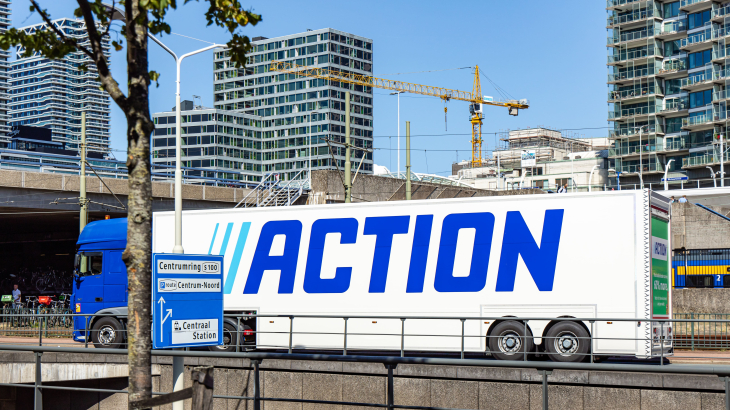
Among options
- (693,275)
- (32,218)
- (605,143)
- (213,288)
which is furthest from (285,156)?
(213,288)

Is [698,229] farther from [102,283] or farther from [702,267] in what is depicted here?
[102,283]

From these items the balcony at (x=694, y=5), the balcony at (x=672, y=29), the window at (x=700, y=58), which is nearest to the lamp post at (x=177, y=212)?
the window at (x=700, y=58)

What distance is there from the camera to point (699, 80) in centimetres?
9456

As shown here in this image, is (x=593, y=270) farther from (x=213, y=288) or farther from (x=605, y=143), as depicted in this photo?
(x=605, y=143)

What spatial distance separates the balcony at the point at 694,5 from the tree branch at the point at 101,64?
97.6 m

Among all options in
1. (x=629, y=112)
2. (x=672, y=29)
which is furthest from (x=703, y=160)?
(x=672, y=29)

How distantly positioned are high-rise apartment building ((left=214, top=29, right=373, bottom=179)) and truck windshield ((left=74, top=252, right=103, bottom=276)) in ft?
472

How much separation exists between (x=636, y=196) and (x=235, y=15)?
1078cm

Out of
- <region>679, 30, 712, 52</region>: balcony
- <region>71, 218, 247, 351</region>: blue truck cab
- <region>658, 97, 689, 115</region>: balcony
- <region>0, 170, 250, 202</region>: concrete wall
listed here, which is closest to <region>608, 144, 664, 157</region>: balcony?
<region>658, 97, 689, 115</region>: balcony

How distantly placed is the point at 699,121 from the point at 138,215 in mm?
97201

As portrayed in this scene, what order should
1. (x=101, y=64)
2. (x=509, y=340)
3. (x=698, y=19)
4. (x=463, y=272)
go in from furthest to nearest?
(x=698, y=19)
(x=463, y=272)
(x=509, y=340)
(x=101, y=64)

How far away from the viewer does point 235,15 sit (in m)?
7.30

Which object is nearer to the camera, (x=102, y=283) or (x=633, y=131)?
(x=102, y=283)

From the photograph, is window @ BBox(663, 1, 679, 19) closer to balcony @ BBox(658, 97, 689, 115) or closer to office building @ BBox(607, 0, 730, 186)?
office building @ BBox(607, 0, 730, 186)
